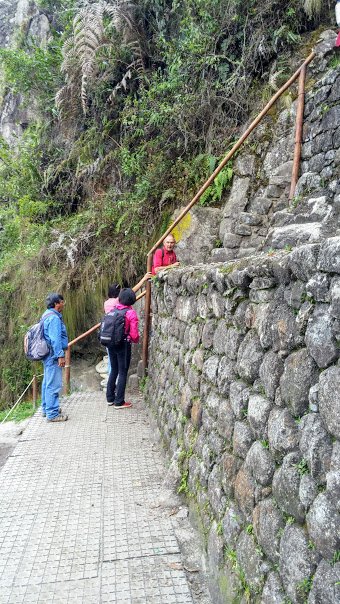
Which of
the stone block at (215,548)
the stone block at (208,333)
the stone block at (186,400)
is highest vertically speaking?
the stone block at (208,333)

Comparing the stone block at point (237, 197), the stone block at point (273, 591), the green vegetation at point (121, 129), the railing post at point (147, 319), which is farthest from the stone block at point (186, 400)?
the green vegetation at point (121, 129)

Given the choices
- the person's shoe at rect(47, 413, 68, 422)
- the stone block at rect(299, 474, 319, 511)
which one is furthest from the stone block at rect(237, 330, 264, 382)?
the person's shoe at rect(47, 413, 68, 422)

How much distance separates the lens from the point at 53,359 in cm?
600

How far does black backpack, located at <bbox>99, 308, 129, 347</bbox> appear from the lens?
595cm

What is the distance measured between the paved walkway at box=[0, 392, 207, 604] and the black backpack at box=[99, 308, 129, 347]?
1148 millimetres

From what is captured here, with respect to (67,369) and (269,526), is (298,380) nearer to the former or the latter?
(269,526)

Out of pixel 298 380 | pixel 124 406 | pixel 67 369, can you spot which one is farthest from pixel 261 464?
pixel 67 369

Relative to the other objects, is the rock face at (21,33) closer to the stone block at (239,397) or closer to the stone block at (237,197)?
the stone block at (237,197)

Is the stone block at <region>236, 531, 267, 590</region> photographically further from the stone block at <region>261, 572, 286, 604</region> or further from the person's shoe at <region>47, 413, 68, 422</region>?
the person's shoe at <region>47, 413, 68, 422</region>

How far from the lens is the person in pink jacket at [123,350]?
6.05 meters

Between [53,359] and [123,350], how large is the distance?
3.04ft

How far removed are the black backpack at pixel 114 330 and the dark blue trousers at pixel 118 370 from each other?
148 mm

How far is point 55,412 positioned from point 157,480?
2.42 meters

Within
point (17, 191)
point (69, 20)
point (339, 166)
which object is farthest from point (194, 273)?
point (69, 20)
